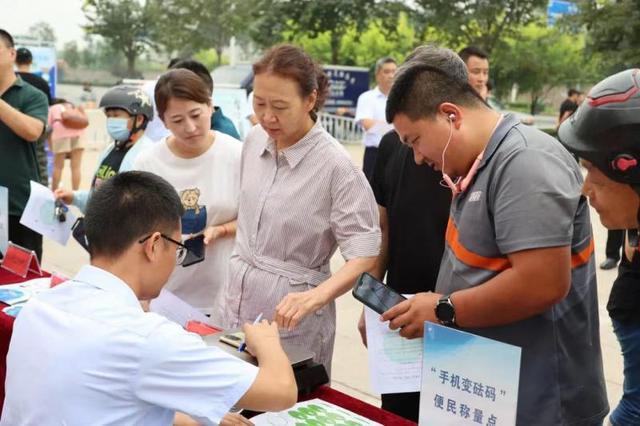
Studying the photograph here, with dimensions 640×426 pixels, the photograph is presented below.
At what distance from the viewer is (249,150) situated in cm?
222

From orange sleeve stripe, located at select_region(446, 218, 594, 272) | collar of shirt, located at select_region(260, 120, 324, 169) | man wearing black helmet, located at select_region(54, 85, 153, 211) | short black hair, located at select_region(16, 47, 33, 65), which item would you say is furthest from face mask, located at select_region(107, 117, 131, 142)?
short black hair, located at select_region(16, 47, 33, 65)

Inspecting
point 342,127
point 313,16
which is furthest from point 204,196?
point 313,16

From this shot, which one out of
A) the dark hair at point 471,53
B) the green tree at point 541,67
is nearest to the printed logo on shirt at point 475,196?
the dark hair at point 471,53

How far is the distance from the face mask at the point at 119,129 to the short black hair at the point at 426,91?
1.78 metres

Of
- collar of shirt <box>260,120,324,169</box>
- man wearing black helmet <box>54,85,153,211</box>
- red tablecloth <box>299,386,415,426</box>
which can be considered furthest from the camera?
man wearing black helmet <box>54,85,153,211</box>

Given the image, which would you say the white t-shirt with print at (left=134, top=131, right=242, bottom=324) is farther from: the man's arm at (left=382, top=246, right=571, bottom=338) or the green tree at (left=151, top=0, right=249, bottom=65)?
the green tree at (left=151, top=0, right=249, bottom=65)

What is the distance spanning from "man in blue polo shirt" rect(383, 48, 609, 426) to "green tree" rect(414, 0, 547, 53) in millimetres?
20713

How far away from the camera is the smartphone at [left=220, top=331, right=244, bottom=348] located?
1.70 meters

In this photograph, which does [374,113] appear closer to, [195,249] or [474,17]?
[195,249]

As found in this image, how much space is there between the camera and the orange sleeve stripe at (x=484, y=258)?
138 cm

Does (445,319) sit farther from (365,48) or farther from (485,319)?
(365,48)

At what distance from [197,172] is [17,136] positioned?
51.9 inches

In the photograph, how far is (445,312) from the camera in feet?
4.62

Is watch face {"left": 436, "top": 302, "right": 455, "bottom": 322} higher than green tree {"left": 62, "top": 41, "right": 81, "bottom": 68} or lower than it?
lower
